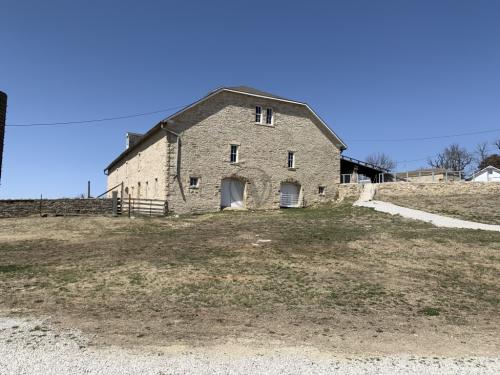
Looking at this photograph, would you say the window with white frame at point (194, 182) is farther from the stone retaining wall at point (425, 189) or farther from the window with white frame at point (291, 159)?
the stone retaining wall at point (425, 189)

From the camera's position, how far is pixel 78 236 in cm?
1630

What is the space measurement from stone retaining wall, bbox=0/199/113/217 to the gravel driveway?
19816 mm

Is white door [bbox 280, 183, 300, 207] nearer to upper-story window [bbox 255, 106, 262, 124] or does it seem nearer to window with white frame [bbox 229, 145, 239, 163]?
window with white frame [bbox 229, 145, 239, 163]

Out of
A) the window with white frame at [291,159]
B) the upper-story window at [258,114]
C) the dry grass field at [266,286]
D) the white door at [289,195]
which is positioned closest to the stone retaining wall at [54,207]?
the dry grass field at [266,286]

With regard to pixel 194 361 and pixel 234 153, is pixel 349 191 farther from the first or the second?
pixel 194 361

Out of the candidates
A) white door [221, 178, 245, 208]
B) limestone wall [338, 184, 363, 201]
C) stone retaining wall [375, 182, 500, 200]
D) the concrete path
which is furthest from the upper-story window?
stone retaining wall [375, 182, 500, 200]

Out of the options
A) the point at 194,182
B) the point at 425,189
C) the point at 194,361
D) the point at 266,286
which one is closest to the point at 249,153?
the point at 194,182

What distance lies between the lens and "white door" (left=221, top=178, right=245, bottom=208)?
2847cm

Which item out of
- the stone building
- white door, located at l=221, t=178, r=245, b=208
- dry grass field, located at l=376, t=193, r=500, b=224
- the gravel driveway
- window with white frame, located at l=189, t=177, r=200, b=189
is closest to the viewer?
Result: the gravel driveway

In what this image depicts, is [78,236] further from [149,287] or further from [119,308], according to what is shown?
[119,308]

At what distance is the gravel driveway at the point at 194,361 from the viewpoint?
5.04 metres

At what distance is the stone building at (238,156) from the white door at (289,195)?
0.07 metres

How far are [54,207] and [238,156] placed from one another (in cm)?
1190

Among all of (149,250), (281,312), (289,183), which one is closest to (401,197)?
(289,183)
